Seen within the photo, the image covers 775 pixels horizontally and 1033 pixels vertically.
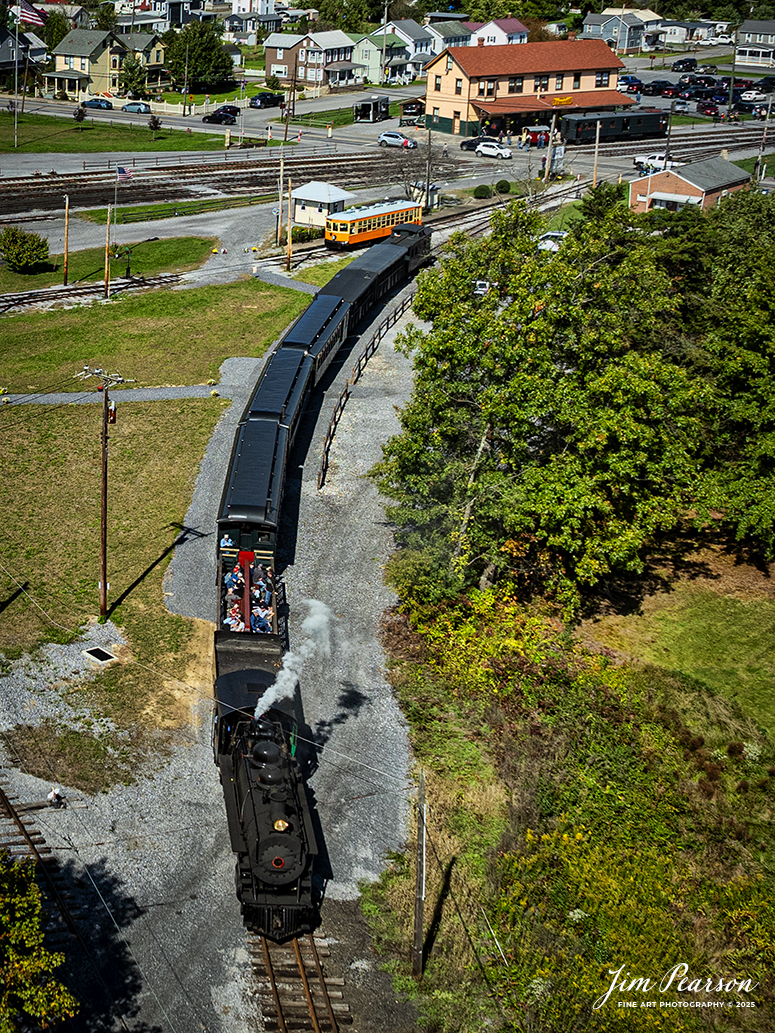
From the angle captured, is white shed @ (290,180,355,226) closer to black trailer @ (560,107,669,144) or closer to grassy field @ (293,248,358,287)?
grassy field @ (293,248,358,287)

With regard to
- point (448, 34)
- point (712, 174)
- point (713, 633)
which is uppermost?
point (448, 34)

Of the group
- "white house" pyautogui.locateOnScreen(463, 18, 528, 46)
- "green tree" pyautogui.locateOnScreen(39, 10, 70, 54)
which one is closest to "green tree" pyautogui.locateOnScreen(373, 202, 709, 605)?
"green tree" pyautogui.locateOnScreen(39, 10, 70, 54)

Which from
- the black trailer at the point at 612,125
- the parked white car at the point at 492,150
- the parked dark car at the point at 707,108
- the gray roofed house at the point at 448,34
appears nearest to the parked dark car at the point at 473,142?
the parked white car at the point at 492,150

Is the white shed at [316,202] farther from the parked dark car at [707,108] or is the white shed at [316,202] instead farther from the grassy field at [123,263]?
the parked dark car at [707,108]

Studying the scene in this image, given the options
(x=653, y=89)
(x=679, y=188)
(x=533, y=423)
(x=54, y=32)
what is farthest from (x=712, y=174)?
(x=54, y=32)

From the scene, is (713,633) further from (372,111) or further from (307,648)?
(372,111)
